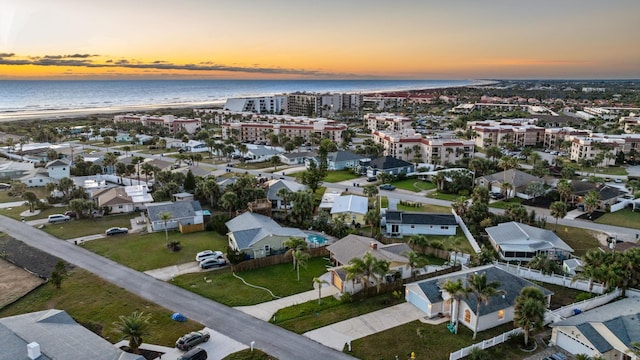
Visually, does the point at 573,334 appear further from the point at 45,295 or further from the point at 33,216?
the point at 33,216

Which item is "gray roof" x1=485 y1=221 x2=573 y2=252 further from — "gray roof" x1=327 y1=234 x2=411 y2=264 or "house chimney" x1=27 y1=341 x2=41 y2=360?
"house chimney" x1=27 y1=341 x2=41 y2=360

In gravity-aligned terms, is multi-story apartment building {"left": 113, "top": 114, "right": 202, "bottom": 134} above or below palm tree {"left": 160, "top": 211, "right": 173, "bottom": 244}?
above

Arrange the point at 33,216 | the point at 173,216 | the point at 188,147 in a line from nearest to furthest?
the point at 173,216 → the point at 33,216 → the point at 188,147

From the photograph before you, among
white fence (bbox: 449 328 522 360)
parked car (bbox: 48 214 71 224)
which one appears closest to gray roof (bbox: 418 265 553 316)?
white fence (bbox: 449 328 522 360)

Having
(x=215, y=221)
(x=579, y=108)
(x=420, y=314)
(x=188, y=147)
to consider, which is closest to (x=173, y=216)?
(x=215, y=221)

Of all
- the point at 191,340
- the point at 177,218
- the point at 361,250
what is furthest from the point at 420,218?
the point at 191,340

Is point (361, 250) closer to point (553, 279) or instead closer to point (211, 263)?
point (211, 263)
